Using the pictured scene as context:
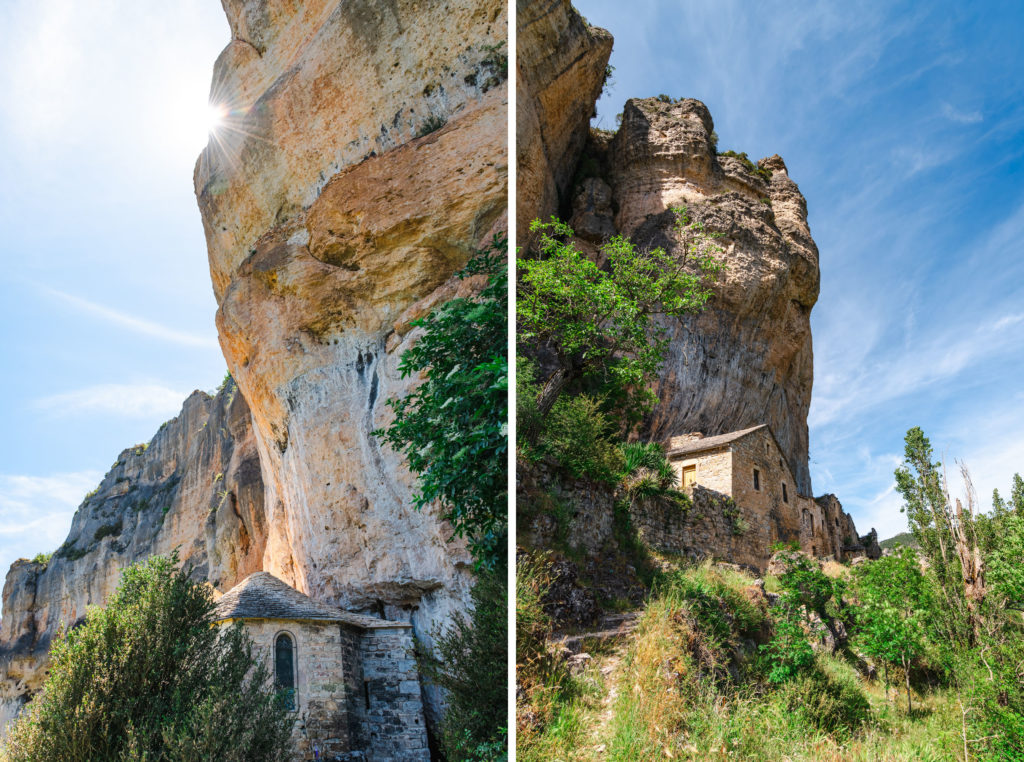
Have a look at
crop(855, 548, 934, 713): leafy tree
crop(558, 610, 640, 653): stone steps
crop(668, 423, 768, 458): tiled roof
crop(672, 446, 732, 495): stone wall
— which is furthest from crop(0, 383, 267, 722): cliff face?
crop(558, 610, 640, 653): stone steps

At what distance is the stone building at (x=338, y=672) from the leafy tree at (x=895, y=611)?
7.49 metres

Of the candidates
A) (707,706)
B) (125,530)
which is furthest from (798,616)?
(125,530)

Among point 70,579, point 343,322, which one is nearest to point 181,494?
point 70,579

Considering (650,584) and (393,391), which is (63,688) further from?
(650,584)

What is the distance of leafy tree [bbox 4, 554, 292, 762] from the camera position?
24.3 feet

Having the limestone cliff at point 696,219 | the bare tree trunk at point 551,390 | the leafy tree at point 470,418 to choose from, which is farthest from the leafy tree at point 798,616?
the limestone cliff at point 696,219

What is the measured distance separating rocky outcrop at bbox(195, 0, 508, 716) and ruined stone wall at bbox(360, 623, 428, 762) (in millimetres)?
754

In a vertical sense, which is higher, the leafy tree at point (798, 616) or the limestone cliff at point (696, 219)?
the limestone cliff at point (696, 219)

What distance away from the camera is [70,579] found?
97.5 feet

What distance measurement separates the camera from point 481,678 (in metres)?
6.41

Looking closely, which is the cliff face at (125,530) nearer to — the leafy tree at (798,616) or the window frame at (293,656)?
the window frame at (293,656)

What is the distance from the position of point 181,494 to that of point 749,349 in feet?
78.3

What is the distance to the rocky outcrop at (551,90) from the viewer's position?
11.8 metres

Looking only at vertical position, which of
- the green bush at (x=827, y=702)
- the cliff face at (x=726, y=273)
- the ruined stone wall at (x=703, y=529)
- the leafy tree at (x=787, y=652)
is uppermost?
the cliff face at (x=726, y=273)
